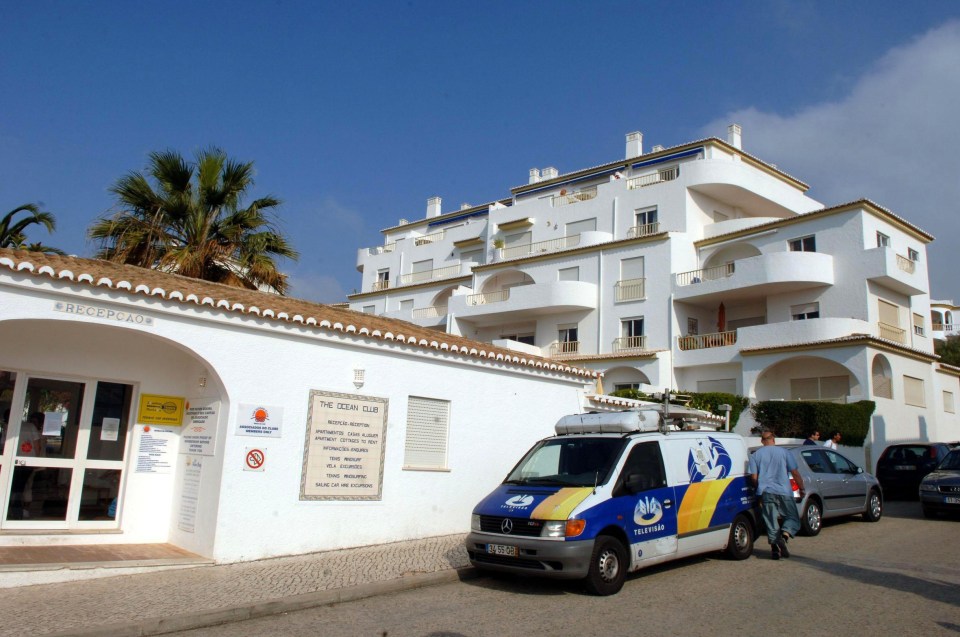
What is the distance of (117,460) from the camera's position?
10617 millimetres

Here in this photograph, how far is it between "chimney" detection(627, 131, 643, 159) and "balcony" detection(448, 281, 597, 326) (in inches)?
474

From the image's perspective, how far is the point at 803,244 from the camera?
106ft

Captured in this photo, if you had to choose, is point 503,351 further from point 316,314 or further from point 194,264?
point 194,264

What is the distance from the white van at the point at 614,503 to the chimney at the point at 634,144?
122ft

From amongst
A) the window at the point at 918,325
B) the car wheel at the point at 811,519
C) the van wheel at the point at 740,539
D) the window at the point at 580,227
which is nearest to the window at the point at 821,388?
the window at the point at 918,325

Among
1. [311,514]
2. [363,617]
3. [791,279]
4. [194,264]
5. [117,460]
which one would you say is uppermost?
[791,279]

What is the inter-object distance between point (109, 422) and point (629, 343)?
29103 mm

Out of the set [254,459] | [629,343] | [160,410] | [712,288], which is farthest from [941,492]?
[629,343]

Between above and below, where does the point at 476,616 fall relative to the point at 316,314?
below

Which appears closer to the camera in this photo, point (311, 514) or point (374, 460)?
point (311, 514)

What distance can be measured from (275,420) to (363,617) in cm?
381

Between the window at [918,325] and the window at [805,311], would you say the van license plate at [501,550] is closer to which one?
the window at [805,311]

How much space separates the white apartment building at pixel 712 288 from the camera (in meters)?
30.1

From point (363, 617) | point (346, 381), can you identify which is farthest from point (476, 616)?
point (346, 381)
